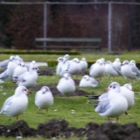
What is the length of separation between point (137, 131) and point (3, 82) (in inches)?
415

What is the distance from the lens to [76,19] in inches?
1673

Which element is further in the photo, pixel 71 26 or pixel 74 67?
pixel 71 26

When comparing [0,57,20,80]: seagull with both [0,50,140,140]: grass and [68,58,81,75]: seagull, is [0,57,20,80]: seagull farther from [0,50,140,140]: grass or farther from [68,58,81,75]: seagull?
[68,58,81,75]: seagull

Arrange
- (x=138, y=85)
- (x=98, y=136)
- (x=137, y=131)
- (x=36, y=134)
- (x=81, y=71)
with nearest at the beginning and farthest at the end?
1. (x=98, y=136)
2. (x=137, y=131)
3. (x=36, y=134)
4. (x=138, y=85)
5. (x=81, y=71)

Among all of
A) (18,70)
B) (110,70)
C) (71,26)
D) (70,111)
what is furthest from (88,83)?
(71,26)

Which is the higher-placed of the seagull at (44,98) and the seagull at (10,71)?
the seagull at (44,98)

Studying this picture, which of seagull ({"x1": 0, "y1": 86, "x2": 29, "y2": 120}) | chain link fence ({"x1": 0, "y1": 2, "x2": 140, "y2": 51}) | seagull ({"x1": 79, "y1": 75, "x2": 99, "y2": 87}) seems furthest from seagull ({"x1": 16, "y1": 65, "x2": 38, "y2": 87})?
chain link fence ({"x1": 0, "y1": 2, "x2": 140, "y2": 51})

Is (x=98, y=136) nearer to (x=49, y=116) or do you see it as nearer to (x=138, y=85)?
(x=49, y=116)

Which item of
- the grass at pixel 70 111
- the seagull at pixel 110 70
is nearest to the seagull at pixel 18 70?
the grass at pixel 70 111

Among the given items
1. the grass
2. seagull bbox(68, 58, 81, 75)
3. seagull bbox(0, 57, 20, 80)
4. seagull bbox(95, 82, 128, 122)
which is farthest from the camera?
seagull bbox(68, 58, 81, 75)

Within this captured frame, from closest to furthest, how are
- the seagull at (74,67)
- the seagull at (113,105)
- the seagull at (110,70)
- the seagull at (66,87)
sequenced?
1. the seagull at (113,105)
2. the seagull at (66,87)
3. the seagull at (110,70)
4. the seagull at (74,67)

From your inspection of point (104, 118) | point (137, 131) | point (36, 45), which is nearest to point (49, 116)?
point (104, 118)

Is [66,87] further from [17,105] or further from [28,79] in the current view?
[17,105]

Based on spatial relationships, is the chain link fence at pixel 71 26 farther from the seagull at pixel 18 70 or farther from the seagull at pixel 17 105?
the seagull at pixel 17 105
